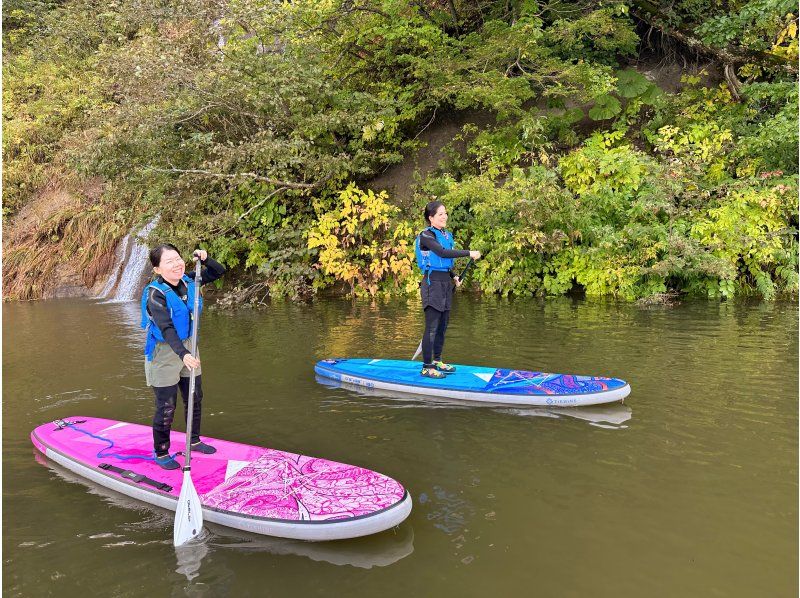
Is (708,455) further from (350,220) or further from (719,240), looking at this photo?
(350,220)

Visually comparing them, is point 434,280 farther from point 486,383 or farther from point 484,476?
point 484,476

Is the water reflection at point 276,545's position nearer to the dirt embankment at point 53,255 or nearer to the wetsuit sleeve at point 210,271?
the wetsuit sleeve at point 210,271

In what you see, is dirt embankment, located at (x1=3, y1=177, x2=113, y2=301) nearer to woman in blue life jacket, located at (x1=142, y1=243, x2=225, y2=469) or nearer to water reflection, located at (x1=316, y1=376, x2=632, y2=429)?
water reflection, located at (x1=316, y1=376, x2=632, y2=429)

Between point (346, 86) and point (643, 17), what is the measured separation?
7.22 meters

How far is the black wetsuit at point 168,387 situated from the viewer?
162 inches

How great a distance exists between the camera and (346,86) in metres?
14.1

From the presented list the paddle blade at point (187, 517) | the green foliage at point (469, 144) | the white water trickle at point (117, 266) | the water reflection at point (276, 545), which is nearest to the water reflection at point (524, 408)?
the water reflection at point (276, 545)

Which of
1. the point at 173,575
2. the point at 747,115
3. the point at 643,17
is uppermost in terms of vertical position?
the point at 643,17

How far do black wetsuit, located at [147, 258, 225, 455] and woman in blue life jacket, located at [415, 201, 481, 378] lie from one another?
91.0 inches

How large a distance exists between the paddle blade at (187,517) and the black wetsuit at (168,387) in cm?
88

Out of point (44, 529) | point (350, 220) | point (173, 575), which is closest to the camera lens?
point (173, 575)

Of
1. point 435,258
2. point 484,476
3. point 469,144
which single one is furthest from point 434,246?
point 469,144

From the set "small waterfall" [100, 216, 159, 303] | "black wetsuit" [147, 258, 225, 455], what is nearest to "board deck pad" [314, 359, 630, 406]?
"black wetsuit" [147, 258, 225, 455]

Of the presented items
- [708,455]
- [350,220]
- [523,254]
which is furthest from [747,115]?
[708,455]
